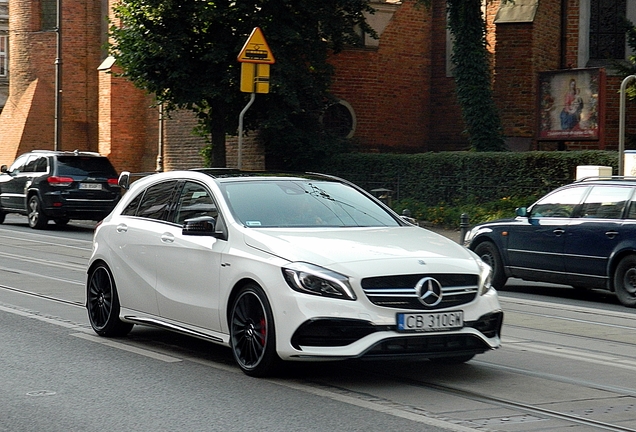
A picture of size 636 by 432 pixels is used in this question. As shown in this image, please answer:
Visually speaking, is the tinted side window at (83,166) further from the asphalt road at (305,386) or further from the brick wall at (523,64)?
the asphalt road at (305,386)

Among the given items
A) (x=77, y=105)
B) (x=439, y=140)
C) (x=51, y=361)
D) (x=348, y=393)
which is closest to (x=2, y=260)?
(x=51, y=361)

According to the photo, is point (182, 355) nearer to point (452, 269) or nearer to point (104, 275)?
point (104, 275)

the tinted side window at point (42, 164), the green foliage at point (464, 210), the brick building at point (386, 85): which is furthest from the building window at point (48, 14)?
the green foliage at point (464, 210)

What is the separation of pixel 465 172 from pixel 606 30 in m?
9.64

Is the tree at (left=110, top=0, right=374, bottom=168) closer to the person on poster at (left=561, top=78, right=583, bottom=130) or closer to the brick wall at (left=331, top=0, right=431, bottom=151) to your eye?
the brick wall at (left=331, top=0, right=431, bottom=151)

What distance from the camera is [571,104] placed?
23.3 metres

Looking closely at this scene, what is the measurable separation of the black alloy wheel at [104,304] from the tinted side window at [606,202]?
21.2 ft

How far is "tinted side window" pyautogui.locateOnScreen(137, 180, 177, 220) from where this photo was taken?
9195 millimetres

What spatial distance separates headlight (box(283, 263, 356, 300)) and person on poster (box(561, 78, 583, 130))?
1687 centimetres

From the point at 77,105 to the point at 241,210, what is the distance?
37375 millimetres

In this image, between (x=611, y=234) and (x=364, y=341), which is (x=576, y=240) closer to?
(x=611, y=234)

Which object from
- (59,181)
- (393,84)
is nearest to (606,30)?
(393,84)

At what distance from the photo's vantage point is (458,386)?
7402mm

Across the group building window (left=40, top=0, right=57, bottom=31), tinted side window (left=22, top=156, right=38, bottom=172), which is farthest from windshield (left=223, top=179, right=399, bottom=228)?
building window (left=40, top=0, right=57, bottom=31)
